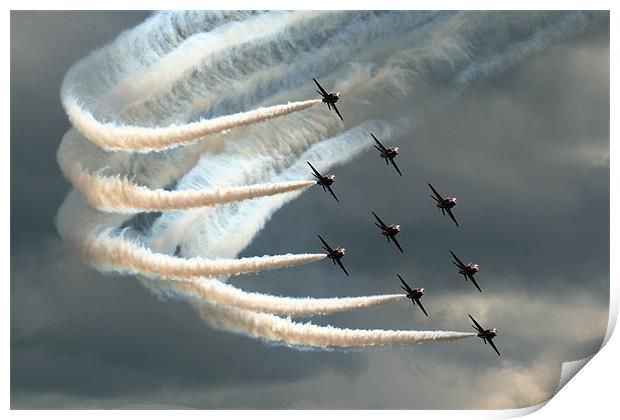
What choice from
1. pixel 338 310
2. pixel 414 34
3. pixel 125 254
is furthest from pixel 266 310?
pixel 414 34

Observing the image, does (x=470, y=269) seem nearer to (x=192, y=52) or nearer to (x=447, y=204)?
(x=447, y=204)

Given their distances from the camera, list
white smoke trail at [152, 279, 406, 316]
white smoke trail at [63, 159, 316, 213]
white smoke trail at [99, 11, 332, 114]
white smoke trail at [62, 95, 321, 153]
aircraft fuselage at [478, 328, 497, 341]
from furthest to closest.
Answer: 1. aircraft fuselage at [478, 328, 497, 341]
2. white smoke trail at [152, 279, 406, 316]
3. white smoke trail at [63, 159, 316, 213]
4. white smoke trail at [62, 95, 321, 153]
5. white smoke trail at [99, 11, 332, 114]

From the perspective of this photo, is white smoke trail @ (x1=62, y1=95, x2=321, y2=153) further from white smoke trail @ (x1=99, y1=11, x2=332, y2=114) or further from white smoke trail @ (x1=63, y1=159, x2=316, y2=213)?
white smoke trail @ (x1=63, y1=159, x2=316, y2=213)

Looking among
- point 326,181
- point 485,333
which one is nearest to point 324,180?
point 326,181

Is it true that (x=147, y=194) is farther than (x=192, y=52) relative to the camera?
Yes

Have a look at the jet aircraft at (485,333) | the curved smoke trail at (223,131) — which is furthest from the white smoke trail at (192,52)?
the jet aircraft at (485,333)

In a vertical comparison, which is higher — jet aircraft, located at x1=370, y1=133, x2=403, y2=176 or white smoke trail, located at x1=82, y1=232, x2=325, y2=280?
jet aircraft, located at x1=370, y1=133, x2=403, y2=176

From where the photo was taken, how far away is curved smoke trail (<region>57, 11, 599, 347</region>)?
4331 centimetres

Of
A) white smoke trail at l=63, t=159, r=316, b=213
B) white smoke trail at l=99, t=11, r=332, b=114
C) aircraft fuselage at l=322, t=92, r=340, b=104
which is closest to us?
white smoke trail at l=99, t=11, r=332, b=114

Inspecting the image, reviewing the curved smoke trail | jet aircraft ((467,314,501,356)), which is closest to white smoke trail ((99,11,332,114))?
the curved smoke trail

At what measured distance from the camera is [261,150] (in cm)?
4559

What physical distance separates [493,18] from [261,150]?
424 inches

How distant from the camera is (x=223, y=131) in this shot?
142 ft

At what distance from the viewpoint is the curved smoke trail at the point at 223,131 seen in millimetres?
43312
